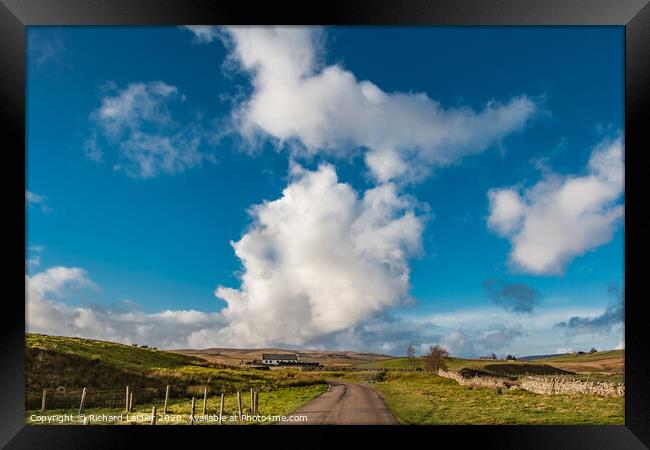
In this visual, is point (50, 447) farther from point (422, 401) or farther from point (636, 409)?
point (636, 409)

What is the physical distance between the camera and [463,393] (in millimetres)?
6406

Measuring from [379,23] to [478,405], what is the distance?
5434mm

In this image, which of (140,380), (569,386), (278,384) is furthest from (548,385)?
(140,380)

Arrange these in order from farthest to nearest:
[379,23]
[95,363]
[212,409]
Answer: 1. [95,363]
2. [212,409]
3. [379,23]

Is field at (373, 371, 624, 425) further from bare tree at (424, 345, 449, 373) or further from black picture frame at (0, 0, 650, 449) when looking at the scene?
black picture frame at (0, 0, 650, 449)

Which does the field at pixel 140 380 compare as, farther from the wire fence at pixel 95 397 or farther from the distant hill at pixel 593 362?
the distant hill at pixel 593 362

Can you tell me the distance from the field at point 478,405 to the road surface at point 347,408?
0.78 feet

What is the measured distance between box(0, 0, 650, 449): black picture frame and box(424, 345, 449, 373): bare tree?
226 cm

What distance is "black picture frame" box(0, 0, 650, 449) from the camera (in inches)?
153

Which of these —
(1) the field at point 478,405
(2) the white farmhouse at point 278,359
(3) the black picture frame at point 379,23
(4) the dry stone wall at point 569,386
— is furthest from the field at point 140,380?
(4) the dry stone wall at point 569,386

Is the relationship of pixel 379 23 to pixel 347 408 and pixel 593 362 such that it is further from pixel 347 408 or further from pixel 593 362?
pixel 593 362

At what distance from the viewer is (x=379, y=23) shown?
405 cm

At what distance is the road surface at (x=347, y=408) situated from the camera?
4.68 meters

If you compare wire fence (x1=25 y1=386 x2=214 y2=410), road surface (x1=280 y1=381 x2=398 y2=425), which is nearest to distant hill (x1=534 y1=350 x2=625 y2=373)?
road surface (x1=280 y1=381 x2=398 y2=425)
